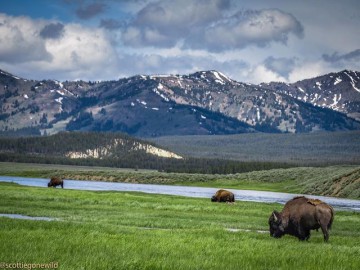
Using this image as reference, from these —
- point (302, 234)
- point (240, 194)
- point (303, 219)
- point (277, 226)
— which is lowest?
point (240, 194)

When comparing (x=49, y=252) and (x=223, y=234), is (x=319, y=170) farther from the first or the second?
(x=49, y=252)

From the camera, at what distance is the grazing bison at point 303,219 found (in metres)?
28.6

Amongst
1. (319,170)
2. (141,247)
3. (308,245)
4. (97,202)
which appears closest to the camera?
(141,247)

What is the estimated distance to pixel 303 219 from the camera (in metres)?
29.3

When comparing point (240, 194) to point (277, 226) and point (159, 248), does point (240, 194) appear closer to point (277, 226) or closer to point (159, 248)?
point (277, 226)

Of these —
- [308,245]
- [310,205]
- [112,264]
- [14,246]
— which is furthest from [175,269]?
[310,205]

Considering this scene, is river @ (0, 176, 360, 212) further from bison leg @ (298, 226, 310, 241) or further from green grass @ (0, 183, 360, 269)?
green grass @ (0, 183, 360, 269)

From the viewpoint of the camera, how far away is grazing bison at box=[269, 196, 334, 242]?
28.6m

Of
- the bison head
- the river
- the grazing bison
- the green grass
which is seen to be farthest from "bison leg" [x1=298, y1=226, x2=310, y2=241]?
the river

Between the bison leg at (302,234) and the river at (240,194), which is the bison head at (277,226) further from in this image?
the river at (240,194)

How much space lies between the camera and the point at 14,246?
20703mm

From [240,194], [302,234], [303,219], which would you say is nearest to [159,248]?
[303,219]

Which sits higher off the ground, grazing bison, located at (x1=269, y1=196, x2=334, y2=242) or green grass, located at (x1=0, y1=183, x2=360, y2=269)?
grazing bison, located at (x1=269, y1=196, x2=334, y2=242)

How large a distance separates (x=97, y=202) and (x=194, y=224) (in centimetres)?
1905
